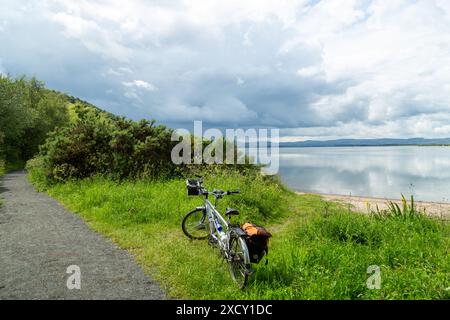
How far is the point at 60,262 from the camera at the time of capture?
20.1 ft

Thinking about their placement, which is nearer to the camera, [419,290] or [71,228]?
[419,290]

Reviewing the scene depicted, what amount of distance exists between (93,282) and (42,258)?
1841 mm

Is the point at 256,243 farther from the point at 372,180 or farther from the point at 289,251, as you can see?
the point at 372,180

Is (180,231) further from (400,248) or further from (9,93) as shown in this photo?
(9,93)

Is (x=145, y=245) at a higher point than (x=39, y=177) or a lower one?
lower

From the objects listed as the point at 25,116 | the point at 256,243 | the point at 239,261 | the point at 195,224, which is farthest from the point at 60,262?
the point at 25,116

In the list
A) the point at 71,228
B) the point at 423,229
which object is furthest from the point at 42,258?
the point at 423,229

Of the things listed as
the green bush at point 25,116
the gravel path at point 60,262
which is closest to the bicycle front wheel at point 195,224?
the gravel path at point 60,262

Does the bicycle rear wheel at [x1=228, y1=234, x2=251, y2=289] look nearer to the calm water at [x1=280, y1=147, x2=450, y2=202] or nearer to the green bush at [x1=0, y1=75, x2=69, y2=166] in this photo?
the calm water at [x1=280, y1=147, x2=450, y2=202]

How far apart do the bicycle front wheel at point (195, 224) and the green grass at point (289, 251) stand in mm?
298

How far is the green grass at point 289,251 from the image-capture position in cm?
473

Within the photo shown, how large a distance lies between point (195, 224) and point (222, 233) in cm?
179
